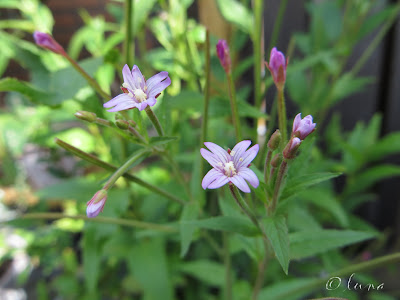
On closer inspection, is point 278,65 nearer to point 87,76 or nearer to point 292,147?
point 292,147

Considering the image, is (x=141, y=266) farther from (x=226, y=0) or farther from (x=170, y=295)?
(x=226, y=0)

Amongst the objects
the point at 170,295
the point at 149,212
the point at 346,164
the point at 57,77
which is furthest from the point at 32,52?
the point at 346,164

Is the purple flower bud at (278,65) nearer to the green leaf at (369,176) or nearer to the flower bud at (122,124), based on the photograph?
the flower bud at (122,124)

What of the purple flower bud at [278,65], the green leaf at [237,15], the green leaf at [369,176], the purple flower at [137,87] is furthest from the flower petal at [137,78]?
the green leaf at [369,176]

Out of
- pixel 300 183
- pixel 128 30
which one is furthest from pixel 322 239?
pixel 128 30

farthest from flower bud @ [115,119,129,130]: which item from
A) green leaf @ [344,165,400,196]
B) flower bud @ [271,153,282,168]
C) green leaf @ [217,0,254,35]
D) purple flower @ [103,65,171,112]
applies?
green leaf @ [344,165,400,196]

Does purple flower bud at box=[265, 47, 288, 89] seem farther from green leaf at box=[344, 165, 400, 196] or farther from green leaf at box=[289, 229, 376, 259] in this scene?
green leaf at box=[344, 165, 400, 196]
